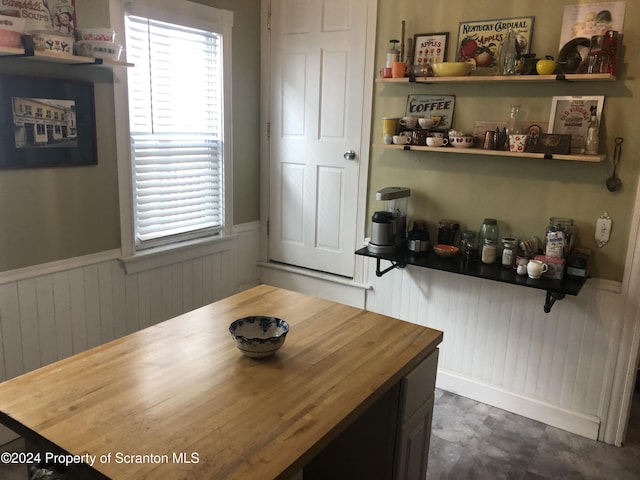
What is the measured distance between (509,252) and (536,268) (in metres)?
0.21

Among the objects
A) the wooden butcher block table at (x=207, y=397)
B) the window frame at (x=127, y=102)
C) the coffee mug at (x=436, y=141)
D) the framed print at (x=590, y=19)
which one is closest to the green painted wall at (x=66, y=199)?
the window frame at (x=127, y=102)

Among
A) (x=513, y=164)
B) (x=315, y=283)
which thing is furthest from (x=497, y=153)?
(x=315, y=283)

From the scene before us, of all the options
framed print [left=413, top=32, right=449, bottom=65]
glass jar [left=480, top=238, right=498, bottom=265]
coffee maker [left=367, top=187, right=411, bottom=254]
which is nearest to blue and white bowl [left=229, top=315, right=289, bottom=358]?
coffee maker [left=367, top=187, right=411, bottom=254]

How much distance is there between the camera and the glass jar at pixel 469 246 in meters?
2.86

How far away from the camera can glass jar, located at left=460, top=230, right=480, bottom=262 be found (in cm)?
286

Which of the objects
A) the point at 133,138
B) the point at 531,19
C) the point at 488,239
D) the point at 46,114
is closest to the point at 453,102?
the point at 531,19

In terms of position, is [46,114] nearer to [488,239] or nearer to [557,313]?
[488,239]

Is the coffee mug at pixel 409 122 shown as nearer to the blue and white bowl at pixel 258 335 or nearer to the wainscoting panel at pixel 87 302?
the wainscoting panel at pixel 87 302

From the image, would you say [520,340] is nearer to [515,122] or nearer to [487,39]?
[515,122]

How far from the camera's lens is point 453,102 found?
2.91 m

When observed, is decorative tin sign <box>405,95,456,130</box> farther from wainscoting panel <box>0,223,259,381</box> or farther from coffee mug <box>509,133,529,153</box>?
wainscoting panel <box>0,223,259,381</box>

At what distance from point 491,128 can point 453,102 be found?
10.5 inches

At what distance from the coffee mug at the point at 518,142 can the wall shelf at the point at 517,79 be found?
0.27 m

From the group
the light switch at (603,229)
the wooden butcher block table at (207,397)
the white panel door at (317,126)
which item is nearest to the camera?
the wooden butcher block table at (207,397)
